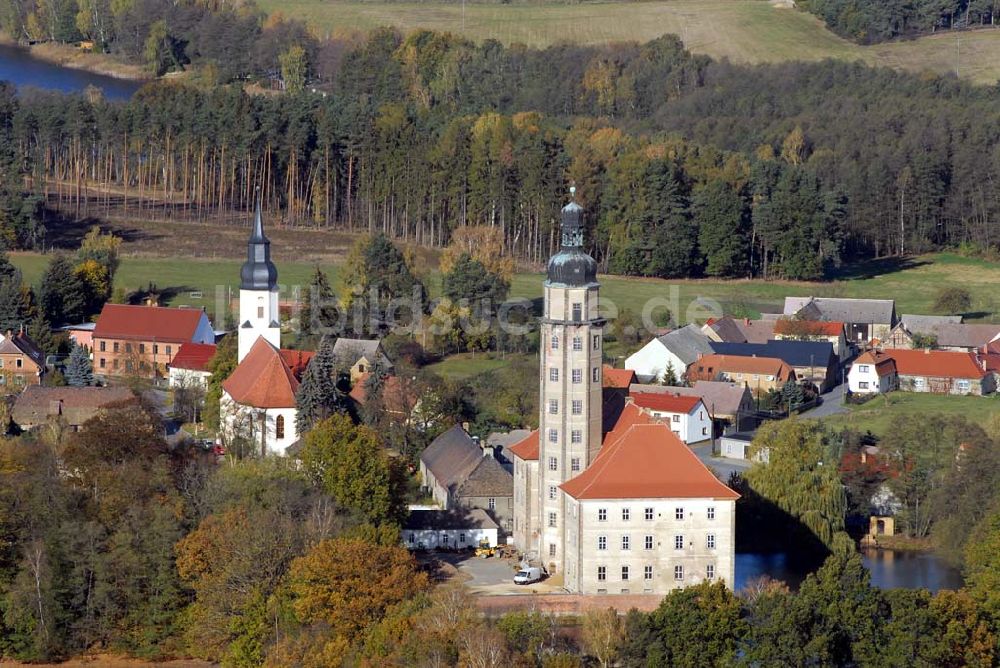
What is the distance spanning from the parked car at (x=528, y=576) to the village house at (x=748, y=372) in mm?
29531

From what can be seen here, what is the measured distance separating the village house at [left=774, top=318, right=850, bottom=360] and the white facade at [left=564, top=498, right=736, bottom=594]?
38601 mm

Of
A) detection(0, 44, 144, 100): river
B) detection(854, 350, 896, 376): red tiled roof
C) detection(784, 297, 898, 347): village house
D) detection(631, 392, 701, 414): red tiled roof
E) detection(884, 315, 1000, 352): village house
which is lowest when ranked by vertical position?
detection(631, 392, 701, 414): red tiled roof

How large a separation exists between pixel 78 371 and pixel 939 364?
36.1m

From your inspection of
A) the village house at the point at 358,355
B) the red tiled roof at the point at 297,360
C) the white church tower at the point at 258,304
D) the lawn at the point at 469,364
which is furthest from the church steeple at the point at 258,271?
the lawn at the point at 469,364

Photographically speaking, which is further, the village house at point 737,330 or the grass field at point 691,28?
the grass field at point 691,28

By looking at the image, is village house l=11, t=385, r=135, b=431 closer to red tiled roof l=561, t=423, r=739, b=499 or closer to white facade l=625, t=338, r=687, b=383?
white facade l=625, t=338, r=687, b=383

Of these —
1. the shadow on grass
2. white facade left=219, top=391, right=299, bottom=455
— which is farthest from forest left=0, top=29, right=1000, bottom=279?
white facade left=219, top=391, right=299, bottom=455

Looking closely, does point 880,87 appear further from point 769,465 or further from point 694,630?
point 694,630

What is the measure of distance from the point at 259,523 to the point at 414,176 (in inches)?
2638

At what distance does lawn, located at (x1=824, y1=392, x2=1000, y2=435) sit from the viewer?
87.4 m

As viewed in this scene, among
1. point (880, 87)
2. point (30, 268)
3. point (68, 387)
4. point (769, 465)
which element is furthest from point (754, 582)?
point (880, 87)

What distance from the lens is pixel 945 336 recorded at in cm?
10500

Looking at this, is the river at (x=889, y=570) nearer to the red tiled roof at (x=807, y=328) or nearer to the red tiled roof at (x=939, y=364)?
the red tiled roof at (x=939, y=364)

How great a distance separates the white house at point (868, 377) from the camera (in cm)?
9525
